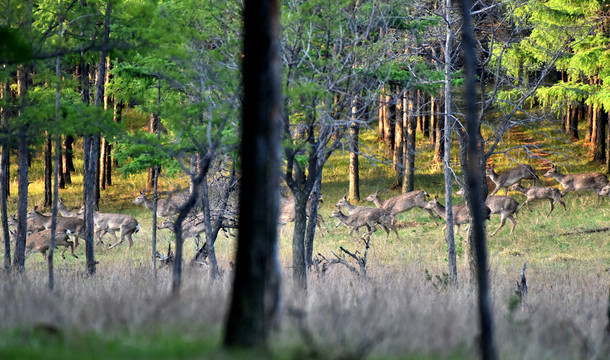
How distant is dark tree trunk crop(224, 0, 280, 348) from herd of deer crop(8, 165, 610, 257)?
48.6 ft

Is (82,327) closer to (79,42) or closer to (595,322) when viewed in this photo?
(595,322)

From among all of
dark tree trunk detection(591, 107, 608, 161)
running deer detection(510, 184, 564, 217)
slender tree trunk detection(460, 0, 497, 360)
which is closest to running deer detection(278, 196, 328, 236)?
running deer detection(510, 184, 564, 217)

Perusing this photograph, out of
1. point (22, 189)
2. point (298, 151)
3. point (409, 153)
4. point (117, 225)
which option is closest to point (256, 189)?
point (298, 151)

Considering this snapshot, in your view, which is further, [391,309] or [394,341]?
[391,309]

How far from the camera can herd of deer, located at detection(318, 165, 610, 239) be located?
74.9ft

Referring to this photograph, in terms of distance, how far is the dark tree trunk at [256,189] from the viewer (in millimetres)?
5719

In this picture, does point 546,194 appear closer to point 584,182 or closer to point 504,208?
point 584,182

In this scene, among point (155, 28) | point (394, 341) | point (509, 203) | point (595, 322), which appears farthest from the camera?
point (509, 203)

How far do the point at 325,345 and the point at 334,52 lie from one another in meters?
7.74

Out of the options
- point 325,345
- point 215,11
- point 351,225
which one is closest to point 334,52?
point 215,11

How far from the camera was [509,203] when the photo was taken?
22.8 m

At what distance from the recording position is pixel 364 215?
23.2 m

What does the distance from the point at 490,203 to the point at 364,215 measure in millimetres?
4416

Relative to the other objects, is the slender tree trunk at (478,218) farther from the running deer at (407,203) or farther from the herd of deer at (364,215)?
the running deer at (407,203)
